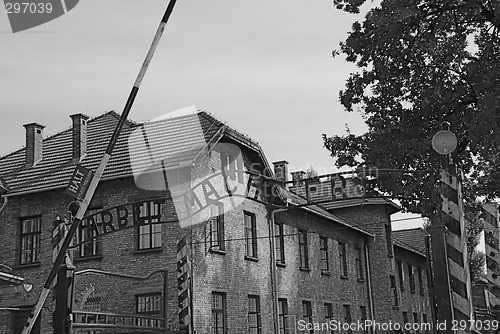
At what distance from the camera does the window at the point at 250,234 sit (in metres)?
24.8

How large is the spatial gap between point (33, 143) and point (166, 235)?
24.8ft

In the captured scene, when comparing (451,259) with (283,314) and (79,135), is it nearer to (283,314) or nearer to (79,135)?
(79,135)

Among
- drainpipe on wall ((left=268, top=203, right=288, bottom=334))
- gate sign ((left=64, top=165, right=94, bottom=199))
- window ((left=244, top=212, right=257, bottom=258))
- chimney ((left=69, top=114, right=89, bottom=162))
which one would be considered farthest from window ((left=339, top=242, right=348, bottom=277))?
gate sign ((left=64, top=165, right=94, bottom=199))

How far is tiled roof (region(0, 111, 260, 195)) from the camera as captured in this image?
22484 mm

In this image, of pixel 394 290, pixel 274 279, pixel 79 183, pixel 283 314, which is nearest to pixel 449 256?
pixel 79 183

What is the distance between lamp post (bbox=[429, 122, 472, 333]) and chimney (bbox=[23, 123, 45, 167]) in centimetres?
2007

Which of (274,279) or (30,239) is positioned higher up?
(30,239)

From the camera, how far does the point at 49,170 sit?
80.3 ft

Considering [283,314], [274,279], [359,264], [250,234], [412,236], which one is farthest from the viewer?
[412,236]

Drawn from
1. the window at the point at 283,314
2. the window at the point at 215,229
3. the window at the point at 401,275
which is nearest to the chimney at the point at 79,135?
the window at the point at 215,229

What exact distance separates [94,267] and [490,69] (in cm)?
1351

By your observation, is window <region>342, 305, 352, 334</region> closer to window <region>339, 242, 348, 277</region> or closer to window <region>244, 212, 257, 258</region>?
window <region>339, 242, 348, 277</region>

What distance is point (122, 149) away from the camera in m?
23.6

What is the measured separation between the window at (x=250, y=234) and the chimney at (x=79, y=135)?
20.7 feet
